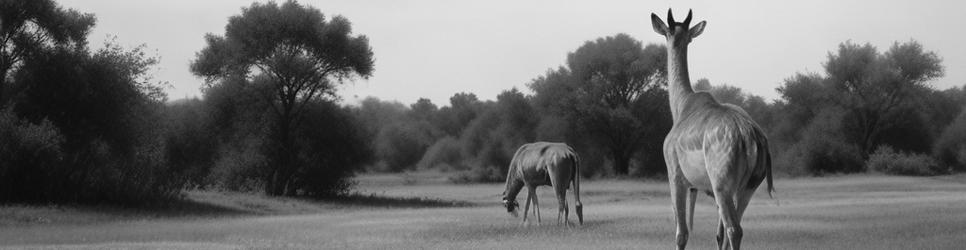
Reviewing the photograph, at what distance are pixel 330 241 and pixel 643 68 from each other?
5840 centimetres

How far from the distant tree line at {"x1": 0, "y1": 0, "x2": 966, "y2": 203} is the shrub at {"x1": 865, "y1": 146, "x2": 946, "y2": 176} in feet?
0.53

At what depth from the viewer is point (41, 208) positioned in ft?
107

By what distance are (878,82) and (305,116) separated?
5020cm

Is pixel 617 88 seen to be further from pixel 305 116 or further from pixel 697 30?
pixel 697 30

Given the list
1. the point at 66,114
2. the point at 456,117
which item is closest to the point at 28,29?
the point at 66,114

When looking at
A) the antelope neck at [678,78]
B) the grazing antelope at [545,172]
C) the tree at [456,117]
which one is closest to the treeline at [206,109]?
the grazing antelope at [545,172]

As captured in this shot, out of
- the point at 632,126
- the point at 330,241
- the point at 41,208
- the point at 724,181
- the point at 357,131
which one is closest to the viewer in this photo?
the point at 724,181

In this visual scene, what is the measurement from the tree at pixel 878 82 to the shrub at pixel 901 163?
3.17 meters

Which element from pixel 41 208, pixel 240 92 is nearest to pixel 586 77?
pixel 240 92

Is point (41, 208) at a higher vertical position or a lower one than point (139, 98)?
lower

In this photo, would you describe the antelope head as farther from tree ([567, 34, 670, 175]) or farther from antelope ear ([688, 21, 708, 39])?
tree ([567, 34, 670, 175])

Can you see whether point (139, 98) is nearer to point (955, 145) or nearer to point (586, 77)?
point (586, 77)

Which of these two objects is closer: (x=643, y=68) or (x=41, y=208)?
(x=41, y=208)

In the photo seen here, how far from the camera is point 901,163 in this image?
70.4m
